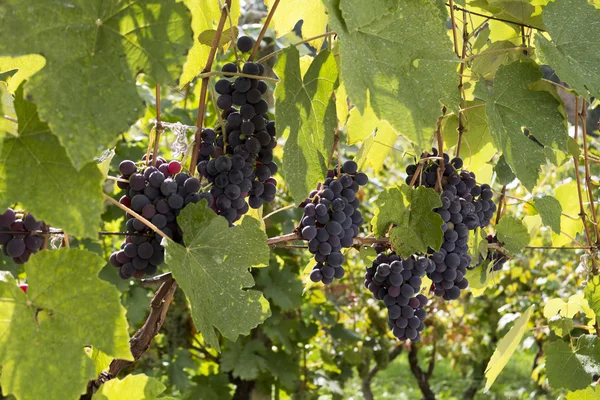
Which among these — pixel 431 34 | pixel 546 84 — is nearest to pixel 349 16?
pixel 431 34

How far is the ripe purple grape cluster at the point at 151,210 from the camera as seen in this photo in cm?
74

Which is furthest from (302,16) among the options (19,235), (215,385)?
(215,385)

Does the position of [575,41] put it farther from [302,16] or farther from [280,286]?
[280,286]

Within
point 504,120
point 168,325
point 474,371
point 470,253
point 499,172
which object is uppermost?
point 504,120

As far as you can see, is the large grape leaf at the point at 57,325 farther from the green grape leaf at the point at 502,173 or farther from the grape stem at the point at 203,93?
the green grape leaf at the point at 502,173

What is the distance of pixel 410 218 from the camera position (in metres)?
0.98

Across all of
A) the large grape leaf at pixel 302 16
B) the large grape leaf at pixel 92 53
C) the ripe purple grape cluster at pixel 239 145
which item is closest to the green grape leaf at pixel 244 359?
the large grape leaf at pixel 302 16

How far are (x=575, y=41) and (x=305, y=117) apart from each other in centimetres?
38

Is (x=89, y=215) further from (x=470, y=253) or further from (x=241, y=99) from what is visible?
(x=470, y=253)

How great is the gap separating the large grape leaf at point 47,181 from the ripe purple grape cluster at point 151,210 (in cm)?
16

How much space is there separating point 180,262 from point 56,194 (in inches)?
6.1

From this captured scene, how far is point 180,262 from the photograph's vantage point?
69 centimetres

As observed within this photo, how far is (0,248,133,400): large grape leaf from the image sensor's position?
60 centimetres

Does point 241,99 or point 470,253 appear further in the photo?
point 470,253
